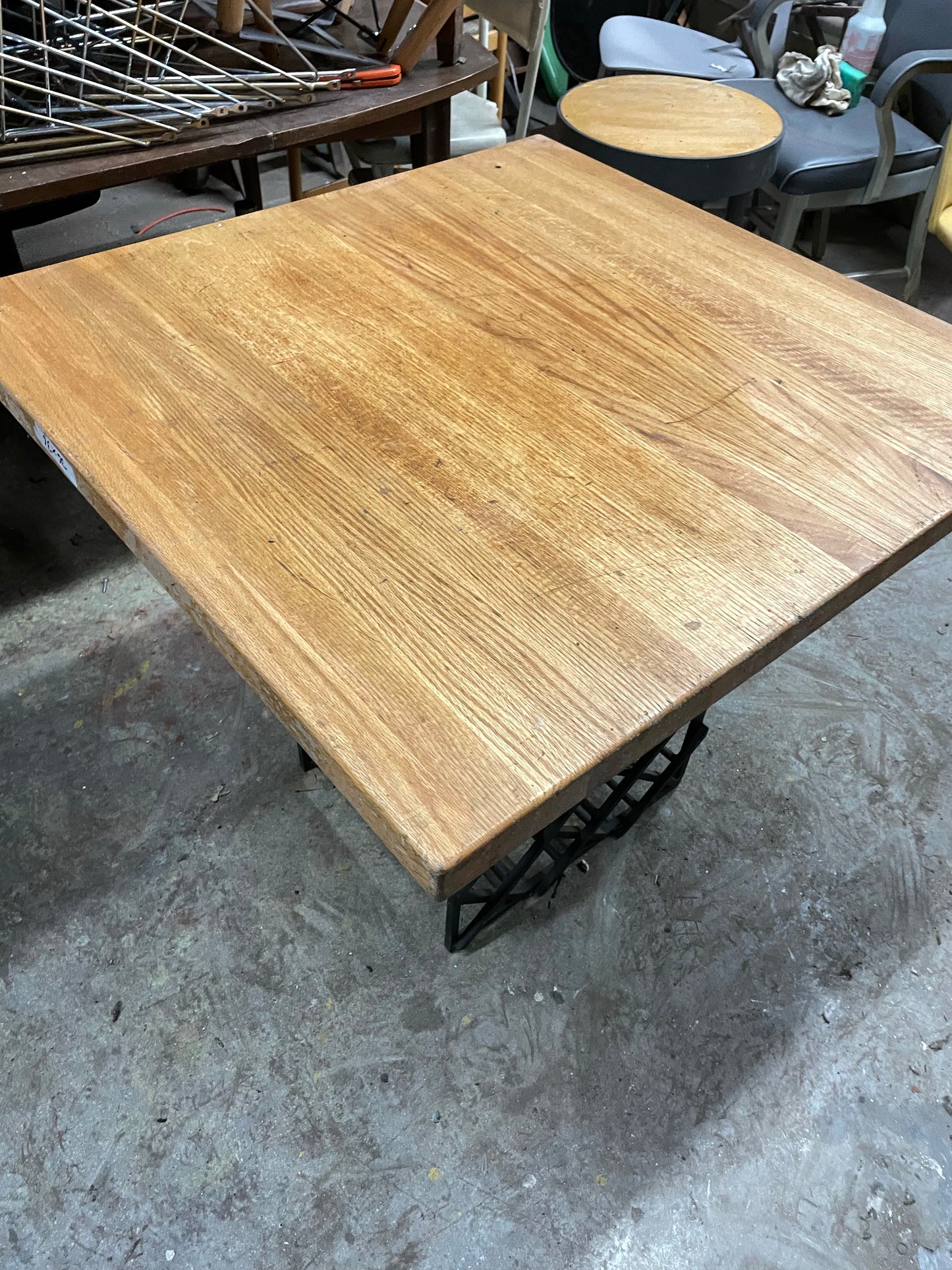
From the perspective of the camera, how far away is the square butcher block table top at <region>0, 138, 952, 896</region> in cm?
67

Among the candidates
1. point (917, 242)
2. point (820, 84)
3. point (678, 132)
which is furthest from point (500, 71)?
point (917, 242)

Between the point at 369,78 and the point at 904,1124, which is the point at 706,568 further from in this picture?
the point at 369,78

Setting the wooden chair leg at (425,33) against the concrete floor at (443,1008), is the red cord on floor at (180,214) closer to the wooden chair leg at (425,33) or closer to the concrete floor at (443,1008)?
the wooden chair leg at (425,33)

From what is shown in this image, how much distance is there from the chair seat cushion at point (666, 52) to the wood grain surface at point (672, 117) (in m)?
0.31

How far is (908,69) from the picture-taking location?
2268mm

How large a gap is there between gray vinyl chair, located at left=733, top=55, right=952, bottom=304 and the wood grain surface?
0.17 meters

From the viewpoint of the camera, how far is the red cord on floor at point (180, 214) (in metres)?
2.86

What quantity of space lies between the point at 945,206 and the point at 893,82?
13.7 inches

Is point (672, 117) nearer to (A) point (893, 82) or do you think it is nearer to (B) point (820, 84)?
(A) point (893, 82)

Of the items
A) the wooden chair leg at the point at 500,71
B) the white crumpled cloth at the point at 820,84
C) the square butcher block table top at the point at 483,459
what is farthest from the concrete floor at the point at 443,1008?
the wooden chair leg at the point at 500,71

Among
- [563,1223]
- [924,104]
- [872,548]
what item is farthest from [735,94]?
[563,1223]

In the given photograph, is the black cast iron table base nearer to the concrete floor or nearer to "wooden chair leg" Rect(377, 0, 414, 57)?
the concrete floor

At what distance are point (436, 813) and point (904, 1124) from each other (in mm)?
1060

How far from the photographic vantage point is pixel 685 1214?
1.14 meters
